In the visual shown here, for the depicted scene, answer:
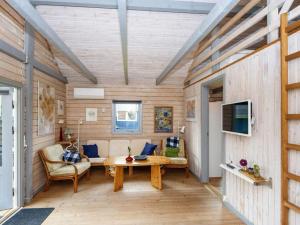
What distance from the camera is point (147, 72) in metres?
5.04

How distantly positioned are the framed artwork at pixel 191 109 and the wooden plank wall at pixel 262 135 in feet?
5.54

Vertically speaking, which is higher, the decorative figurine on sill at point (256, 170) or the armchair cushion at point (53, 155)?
the decorative figurine on sill at point (256, 170)

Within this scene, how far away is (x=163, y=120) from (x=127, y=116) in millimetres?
1090

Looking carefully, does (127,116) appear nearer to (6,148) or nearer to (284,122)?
(6,148)

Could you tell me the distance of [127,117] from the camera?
18.6ft

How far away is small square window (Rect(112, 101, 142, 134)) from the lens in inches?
221

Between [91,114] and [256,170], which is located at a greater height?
[91,114]

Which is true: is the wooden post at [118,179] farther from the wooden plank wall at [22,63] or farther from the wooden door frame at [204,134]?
the wooden door frame at [204,134]

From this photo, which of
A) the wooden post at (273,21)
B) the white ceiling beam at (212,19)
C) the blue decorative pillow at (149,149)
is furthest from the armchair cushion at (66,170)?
the wooden post at (273,21)

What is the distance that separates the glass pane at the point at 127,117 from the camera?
562 cm

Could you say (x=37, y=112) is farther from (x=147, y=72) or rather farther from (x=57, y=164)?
(x=147, y=72)

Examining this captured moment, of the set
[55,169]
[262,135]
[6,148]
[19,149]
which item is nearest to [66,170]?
[55,169]

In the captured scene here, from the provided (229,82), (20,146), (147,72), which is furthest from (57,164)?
(229,82)

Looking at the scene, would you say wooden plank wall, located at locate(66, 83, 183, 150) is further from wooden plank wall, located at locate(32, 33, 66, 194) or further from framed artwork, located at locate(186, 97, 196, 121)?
wooden plank wall, located at locate(32, 33, 66, 194)
